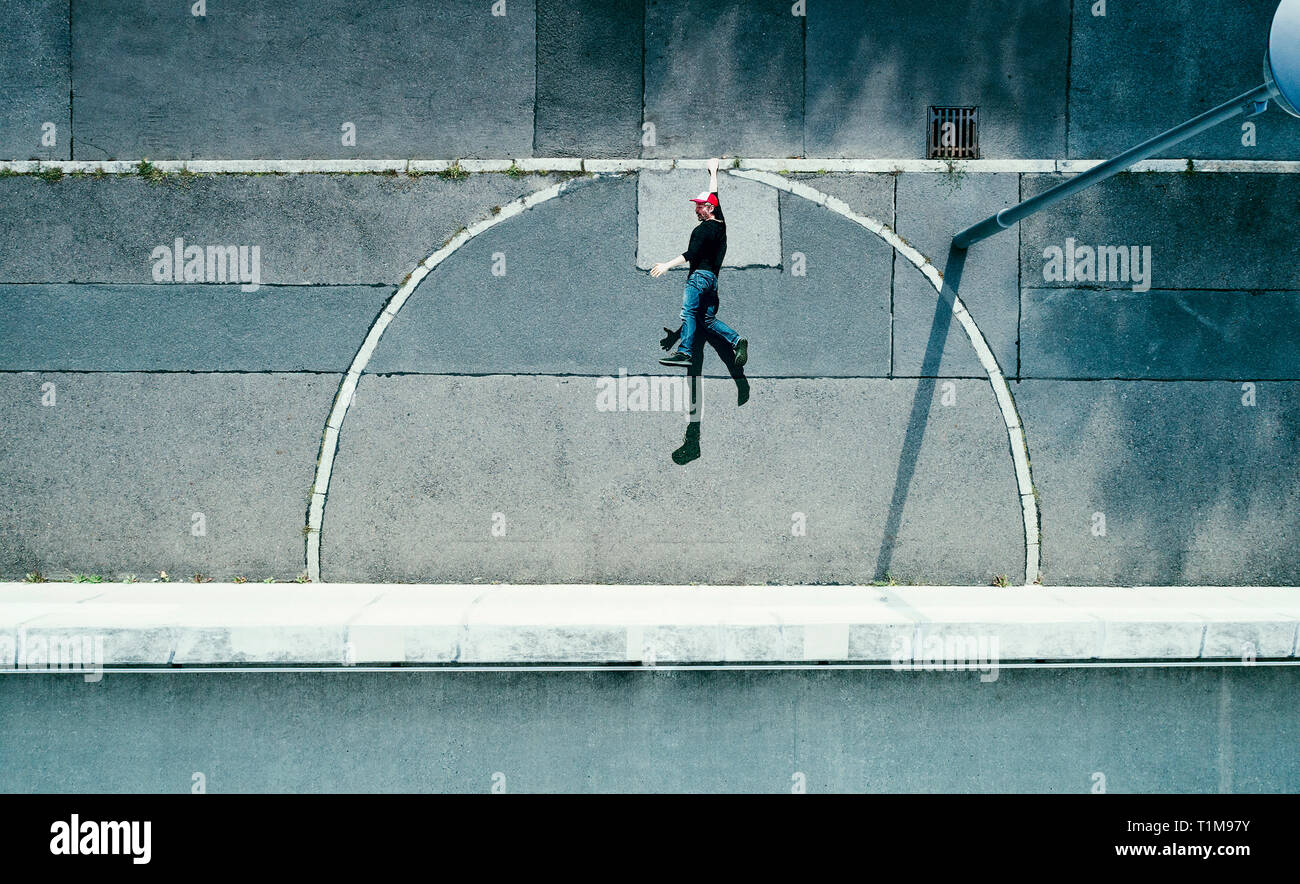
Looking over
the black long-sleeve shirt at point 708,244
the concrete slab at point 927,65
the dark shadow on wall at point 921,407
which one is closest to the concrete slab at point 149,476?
the black long-sleeve shirt at point 708,244

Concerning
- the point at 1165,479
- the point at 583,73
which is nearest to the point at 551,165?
the point at 583,73

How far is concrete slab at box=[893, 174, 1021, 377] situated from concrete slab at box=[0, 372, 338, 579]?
5753mm

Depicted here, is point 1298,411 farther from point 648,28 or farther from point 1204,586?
point 648,28

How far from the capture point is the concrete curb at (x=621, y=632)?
525 centimetres

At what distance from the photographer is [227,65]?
677 cm

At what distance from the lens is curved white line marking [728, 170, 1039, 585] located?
22.0 feet

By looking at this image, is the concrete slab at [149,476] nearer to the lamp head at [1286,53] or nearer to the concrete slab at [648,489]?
the concrete slab at [648,489]

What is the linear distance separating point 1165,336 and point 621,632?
6101 millimetres

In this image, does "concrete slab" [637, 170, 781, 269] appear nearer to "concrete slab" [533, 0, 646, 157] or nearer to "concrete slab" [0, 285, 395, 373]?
"concrete slab" [533, 0, 646, 157]

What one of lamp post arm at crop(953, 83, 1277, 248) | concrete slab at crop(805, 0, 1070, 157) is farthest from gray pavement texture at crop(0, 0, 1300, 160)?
lamp post arm at crop(953, 83, 1277, 248)

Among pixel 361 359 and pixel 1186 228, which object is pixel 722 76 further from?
pixel 1186 228

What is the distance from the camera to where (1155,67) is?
6785 mm
